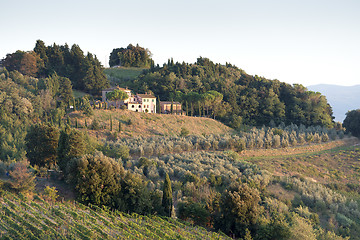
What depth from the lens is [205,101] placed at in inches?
2527

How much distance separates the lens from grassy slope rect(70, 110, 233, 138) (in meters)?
48.0

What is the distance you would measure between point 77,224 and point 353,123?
60.8 metres

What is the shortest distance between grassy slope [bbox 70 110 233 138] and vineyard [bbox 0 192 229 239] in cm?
2570

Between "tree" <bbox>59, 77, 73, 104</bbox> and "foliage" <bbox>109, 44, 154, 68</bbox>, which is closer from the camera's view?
"tree" <bbox>59, 77, 73, 104</bbox>

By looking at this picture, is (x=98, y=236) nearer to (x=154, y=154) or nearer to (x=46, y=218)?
(x=46, y=218)

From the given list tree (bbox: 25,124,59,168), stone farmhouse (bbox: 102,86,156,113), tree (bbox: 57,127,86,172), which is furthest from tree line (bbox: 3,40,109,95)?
tree (bbox: 57,127,86,172)

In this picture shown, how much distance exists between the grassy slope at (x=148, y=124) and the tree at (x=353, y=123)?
2579 cm

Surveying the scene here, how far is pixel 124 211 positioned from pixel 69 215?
4238 millimetres

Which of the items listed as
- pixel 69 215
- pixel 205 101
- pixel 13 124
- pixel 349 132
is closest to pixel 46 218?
pixel 69 215

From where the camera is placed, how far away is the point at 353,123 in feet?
194

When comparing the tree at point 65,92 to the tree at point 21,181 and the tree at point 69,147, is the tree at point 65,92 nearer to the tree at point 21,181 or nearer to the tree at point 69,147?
the tree at point 69,147

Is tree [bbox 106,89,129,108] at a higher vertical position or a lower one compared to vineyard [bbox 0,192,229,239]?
higher

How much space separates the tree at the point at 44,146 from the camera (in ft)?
92.7

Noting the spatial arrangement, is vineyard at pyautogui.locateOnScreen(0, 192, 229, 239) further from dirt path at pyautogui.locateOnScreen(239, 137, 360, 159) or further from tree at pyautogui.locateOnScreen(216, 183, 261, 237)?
dirt path at pyautogui.locateOnScreen(239, 137, 360, 159)
